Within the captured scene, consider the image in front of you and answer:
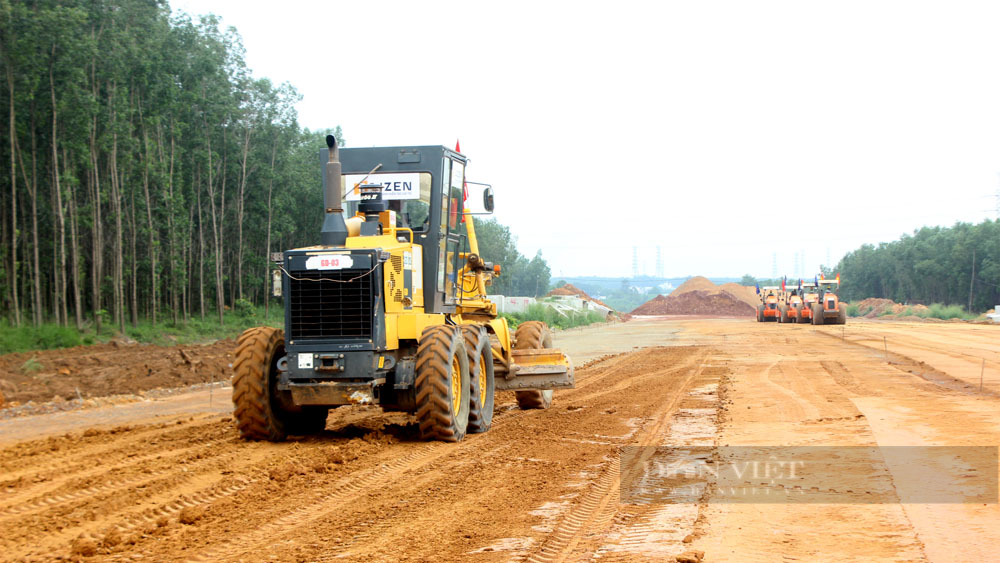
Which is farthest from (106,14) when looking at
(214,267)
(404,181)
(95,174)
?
(404,181)

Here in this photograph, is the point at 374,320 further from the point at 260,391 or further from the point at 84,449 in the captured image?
the point at 84,449

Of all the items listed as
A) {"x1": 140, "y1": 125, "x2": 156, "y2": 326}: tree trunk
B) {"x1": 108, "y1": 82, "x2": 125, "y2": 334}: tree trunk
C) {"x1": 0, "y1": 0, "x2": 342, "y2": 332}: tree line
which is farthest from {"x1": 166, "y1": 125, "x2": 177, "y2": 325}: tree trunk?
{"x1": 108, "y1": 82, "x2": 125, "y2": 334}: tree trunk

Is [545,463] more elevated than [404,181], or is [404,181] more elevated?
[404,181]

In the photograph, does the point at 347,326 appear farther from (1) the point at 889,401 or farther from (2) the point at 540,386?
(1) the point at 889,401

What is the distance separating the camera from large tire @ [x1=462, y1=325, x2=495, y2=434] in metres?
11.1

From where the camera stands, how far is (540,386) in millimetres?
13391

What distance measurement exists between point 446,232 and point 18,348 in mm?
21392

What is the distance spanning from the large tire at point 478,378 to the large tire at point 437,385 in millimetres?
599

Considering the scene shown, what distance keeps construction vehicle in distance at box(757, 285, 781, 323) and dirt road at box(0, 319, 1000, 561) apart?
49047 mm

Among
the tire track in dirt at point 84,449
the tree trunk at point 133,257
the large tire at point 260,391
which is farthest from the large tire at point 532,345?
the tree trunk at point 133,257

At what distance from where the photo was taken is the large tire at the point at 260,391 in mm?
10156

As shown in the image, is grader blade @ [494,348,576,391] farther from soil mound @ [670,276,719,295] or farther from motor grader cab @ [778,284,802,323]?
soil mound @ [670,276,719,295]

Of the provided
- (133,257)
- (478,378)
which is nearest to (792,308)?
(133,257)

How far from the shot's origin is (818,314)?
51.8 m
